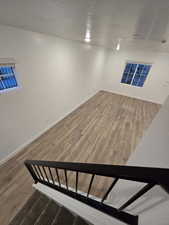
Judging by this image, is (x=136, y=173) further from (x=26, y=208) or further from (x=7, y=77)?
(x=7, y=77)

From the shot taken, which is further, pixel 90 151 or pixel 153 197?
pixel 90 151

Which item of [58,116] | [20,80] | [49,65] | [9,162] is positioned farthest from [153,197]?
[58,116]

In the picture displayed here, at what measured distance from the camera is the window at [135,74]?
555 cm

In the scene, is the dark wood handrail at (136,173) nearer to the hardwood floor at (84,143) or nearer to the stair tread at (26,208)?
the stair tread at (26,208)

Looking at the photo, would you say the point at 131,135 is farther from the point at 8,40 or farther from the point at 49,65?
the point at 8,40

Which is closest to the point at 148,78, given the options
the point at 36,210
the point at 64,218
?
the point at 64,218

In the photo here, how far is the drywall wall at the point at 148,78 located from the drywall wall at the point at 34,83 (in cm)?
292

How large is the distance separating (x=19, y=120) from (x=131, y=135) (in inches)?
123

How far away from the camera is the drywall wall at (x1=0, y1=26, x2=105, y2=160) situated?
6.07 feet

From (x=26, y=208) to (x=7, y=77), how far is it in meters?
2.08

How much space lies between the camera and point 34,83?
7.63 feet

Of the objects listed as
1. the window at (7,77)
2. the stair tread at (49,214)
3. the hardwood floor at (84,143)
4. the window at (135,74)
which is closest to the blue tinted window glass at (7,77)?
the window at (7,77)

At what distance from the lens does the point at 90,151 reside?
269 cm

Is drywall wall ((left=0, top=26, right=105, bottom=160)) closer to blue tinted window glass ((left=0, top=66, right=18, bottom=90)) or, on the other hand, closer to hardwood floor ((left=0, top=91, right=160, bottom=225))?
blue tinted window glass ((left=0, top=66, right=18, bottom=90))
